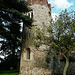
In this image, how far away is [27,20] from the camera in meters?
10.4

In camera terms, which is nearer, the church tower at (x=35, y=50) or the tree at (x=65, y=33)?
the tree at (x=65, y=33)

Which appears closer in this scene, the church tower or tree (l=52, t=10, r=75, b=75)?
tree (l=52, t=10, r=75, b=75)

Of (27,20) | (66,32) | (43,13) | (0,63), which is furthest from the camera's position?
(0,63)

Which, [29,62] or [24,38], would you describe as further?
[24,38]

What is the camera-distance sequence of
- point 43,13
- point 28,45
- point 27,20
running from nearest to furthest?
point 27,20, point 28,45, point 43,13

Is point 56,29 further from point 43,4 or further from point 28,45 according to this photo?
point 43,4

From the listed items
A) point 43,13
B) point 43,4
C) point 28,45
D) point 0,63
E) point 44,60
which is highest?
point 43,4

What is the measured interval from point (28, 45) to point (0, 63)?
10.2m

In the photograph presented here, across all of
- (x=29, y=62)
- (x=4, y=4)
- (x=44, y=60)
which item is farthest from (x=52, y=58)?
(x=4, y=4)

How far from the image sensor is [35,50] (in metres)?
12.2

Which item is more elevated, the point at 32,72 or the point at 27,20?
the point at 27,20

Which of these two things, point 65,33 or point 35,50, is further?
point 35,50

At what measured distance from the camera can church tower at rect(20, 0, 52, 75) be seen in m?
11.8

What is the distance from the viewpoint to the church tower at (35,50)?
38.7ft
